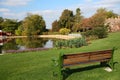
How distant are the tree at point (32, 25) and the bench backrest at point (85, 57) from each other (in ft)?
233

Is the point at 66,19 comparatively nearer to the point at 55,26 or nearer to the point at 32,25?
the point at 55,26

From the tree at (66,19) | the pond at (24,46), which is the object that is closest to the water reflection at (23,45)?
the pond at (24,46)

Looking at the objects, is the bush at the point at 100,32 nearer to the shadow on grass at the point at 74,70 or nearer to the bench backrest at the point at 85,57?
the shadow on grass at the point at 74,70

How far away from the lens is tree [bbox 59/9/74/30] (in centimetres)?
8206

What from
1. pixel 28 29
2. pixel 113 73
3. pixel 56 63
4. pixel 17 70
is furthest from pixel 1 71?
pixel 28 29

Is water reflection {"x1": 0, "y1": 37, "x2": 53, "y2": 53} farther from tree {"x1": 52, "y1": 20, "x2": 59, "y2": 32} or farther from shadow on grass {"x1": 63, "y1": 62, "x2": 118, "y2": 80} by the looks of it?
tree {"x1": 52, "y1": 20, "x2": 59, "y2": 32}

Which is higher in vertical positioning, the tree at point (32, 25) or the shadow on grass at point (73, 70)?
the tree at point (32, 25)

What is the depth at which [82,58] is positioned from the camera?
887cm

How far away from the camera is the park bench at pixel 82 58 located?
834cm

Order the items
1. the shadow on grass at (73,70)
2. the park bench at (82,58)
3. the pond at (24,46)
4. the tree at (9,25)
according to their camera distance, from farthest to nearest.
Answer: the tree at (9,25)
the pond at (24,46)
the shadow on grass at (73,70)
the park bench at (82,58)

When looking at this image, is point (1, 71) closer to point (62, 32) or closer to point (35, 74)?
Answer: point (35, 74)

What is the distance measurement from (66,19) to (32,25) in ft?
41.7

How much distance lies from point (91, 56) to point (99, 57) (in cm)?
43

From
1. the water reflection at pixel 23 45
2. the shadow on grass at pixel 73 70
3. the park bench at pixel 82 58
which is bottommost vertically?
the water reflection at pixel 23 45
